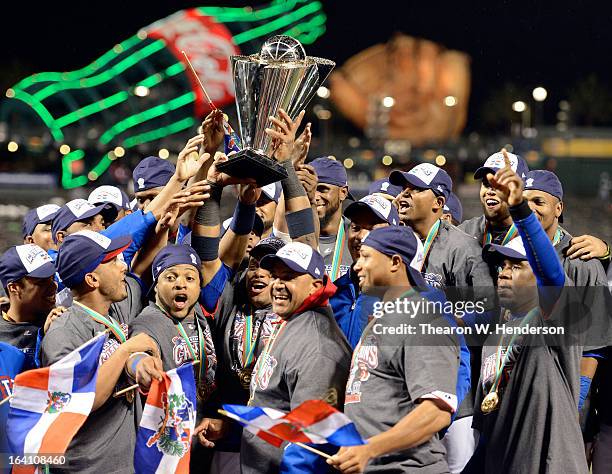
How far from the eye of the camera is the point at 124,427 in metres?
4.74

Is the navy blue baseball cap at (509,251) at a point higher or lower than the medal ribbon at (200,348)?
higher

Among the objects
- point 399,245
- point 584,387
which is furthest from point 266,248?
point 584,387

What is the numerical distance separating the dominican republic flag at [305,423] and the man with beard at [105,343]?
2.34 feet

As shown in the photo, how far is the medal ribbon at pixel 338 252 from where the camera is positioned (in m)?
6.16

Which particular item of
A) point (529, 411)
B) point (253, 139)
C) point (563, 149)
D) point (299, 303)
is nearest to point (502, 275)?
point (529, 411)

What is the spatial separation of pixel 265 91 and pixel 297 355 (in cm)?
155

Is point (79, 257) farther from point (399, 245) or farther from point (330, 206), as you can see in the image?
point (330, 206)

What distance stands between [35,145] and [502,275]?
143ft

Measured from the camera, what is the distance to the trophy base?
5.07m

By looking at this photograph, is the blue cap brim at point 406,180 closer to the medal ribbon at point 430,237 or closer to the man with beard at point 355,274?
the medal ribbon at point 430,237

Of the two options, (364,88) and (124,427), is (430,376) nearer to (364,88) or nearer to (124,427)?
(124,427)

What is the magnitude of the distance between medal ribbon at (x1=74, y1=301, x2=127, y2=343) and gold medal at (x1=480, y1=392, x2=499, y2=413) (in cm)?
177

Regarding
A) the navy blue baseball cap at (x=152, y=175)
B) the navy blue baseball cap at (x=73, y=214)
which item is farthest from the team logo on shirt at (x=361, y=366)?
the navy blue baseball cap at (x=152, y=175)

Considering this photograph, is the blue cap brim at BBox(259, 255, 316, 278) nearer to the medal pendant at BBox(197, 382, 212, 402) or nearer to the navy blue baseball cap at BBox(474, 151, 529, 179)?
the medal pendant at BBox(197, 382, 212, 402)
